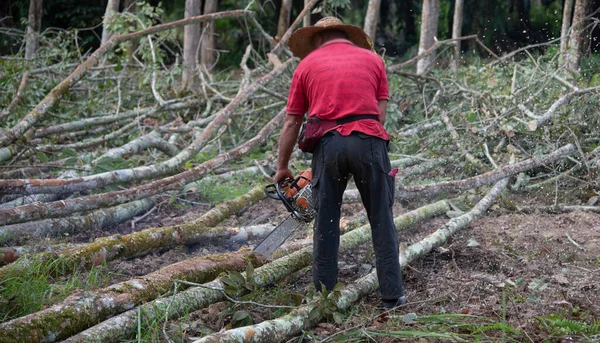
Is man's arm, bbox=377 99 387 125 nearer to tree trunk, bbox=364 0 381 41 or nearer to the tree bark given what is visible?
the tree bark

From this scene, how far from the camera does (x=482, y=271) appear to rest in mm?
4551

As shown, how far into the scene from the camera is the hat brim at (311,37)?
411cm

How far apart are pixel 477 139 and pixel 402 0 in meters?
13.5

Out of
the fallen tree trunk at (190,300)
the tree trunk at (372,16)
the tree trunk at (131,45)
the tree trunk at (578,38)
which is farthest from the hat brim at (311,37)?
the tree trunk at (372,16)

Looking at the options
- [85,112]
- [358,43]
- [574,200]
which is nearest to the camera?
[358,43]

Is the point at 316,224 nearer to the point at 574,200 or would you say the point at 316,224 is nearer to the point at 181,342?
the point at 181,342

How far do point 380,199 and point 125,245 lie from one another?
6.17 feet

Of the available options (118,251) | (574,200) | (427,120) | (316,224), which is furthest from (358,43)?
(427,120)

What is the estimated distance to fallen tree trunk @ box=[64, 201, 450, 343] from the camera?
307 centimetres

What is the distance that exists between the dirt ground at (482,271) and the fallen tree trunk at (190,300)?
Result: 0.10m

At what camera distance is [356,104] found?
3.82 metres

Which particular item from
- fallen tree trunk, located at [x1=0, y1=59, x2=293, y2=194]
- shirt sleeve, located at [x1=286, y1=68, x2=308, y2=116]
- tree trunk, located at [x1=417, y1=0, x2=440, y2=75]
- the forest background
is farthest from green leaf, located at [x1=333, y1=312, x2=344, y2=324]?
tree trunk, located at [x1=417, y1=0, x2=440, y2=75]

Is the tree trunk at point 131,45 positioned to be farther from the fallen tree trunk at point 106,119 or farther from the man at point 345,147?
the man at point 345,147

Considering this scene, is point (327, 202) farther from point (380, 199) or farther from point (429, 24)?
point (429, 24)
